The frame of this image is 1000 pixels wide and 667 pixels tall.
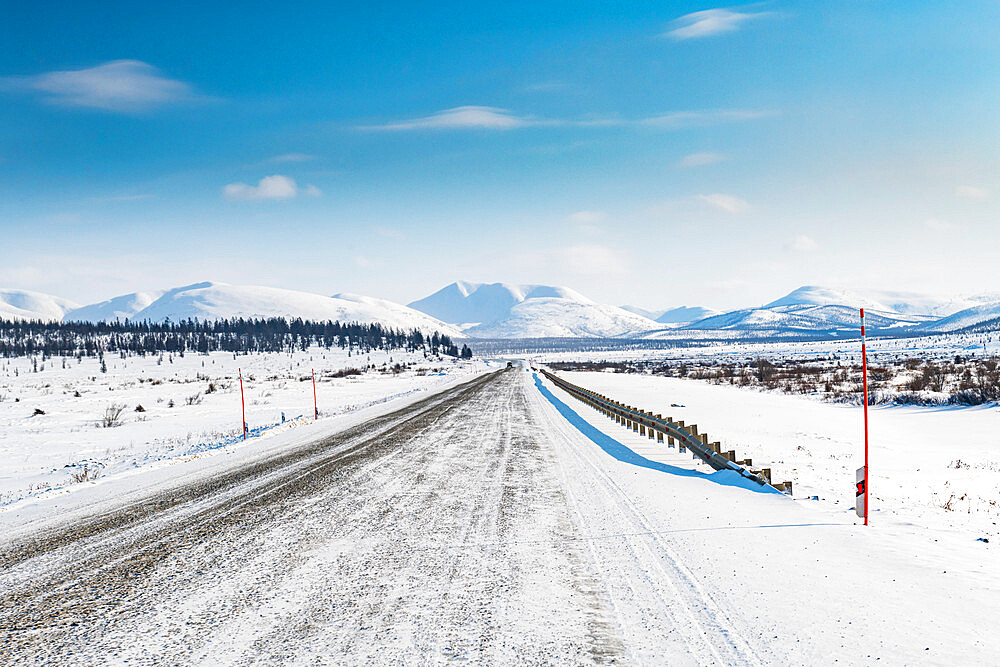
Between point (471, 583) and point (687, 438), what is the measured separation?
347 inches

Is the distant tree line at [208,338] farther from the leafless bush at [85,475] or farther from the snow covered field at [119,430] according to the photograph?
the leafless bush at [85,475]

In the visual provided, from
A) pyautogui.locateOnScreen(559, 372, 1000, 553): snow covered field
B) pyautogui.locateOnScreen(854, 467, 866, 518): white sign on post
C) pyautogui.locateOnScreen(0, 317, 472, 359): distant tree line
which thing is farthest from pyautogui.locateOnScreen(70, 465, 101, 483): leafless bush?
pyautogui.locateOnScreen(0, 317, 472, 359): distant tree line

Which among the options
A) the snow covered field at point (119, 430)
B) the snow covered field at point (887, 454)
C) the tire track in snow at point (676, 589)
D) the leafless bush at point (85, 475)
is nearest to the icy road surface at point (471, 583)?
the tire track in snow at point (676, 589)

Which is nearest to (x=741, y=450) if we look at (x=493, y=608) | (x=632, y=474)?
(x=632, y=474)

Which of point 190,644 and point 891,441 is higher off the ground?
point 190,644

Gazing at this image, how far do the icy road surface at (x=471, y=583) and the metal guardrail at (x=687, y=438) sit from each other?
70cm

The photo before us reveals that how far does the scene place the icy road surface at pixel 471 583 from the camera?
409 centimetres

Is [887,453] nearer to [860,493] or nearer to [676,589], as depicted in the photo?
[860,493]

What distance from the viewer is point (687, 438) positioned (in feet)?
42.3

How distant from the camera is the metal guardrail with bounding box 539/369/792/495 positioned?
32.3 ft

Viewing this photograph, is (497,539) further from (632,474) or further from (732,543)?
(632,474)

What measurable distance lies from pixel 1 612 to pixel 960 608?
7.65 m

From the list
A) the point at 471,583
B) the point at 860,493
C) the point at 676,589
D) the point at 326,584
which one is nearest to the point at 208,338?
the point at 326,584

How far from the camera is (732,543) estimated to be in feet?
21.5
